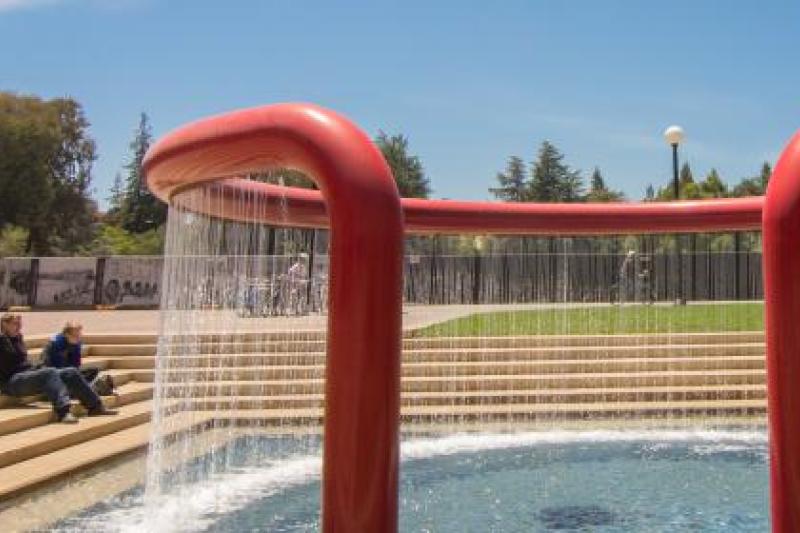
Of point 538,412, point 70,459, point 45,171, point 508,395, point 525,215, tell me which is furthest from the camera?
point 45,171

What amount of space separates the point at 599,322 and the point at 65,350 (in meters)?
10.8

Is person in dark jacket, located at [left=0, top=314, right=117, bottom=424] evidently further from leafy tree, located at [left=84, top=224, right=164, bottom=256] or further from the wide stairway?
leafy tree, located at [left=84, top=224, right=164, bottom=256]

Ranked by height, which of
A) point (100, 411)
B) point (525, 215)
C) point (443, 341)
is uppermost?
point (525, 215)

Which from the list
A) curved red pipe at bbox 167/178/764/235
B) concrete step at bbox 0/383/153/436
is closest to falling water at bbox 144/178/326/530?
curved red pipe at bbox 167/178/764/235

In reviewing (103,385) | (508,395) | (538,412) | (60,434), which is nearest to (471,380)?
(508,395)

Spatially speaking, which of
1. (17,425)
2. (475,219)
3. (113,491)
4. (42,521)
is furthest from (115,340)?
(475,219)

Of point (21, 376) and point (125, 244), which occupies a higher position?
point (125, 244)

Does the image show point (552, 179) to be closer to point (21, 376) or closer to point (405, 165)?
point (405, 165)

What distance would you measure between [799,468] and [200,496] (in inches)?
179

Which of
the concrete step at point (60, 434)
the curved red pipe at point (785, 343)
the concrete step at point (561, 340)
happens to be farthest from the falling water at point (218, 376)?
the curved red pipe at point (785, 343)

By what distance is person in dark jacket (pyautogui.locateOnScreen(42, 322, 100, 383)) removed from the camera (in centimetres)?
871

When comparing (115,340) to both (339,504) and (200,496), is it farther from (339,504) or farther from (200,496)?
(339,504)

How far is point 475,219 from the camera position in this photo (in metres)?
6.09

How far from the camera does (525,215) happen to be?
19.8ft
